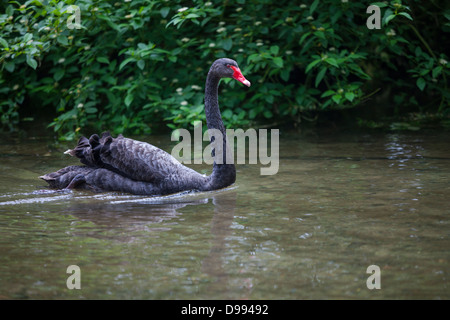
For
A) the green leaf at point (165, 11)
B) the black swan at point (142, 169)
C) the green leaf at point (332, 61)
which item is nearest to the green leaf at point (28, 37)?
the green leaf at point (165, 11)

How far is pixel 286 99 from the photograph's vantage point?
379 inches

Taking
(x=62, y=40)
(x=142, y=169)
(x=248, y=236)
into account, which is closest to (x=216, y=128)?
(x=142, y=169)

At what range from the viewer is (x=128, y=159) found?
225 inches

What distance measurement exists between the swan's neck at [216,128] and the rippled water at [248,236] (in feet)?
0.39

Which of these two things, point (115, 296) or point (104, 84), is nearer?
point (115, 296)

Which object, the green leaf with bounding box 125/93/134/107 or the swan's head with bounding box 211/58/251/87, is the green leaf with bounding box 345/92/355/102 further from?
the green leaf with bounding box 125/93/134/107

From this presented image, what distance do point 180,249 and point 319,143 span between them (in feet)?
14.6

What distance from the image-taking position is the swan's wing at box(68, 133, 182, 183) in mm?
5656

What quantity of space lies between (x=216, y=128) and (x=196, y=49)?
3135 millimetres

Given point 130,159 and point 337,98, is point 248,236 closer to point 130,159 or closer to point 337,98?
point 130,159

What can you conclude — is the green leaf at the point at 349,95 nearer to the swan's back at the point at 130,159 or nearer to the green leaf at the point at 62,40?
the swan's back at the point at 130,159

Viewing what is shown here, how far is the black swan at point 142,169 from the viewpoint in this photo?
18.5 ft

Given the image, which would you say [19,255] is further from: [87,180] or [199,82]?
[199,82]

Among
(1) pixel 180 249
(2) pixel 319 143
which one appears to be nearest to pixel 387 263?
(1) pixel 180 249
